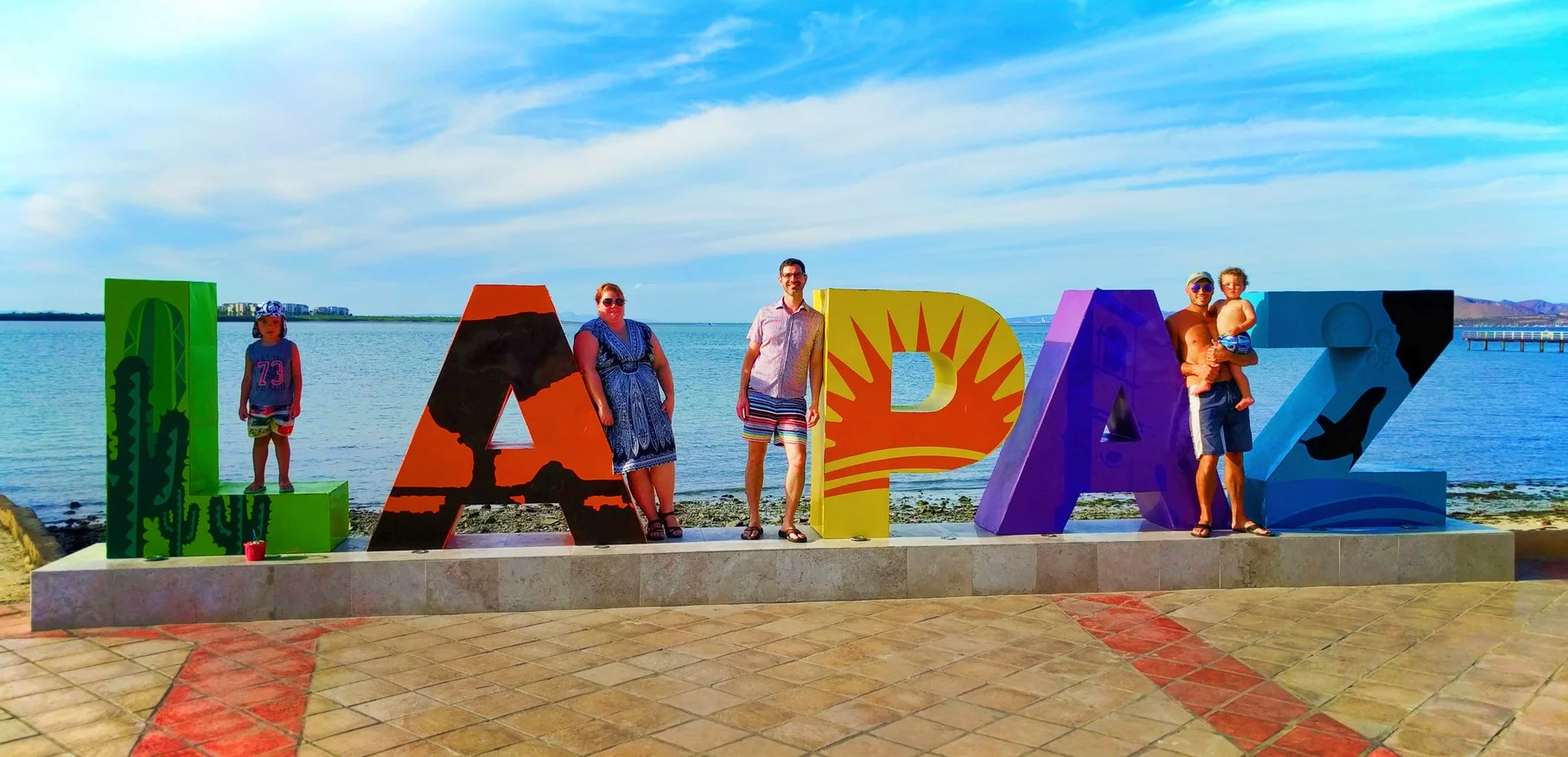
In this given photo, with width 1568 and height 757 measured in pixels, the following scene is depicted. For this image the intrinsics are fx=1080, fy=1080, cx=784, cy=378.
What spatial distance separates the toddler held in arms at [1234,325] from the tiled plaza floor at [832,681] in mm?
1444

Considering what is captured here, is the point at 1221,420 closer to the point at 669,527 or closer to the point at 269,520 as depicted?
the point at 669,527

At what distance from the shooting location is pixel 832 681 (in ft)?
17.0

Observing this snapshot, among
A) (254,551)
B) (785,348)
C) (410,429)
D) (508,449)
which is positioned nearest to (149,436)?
(254,551)

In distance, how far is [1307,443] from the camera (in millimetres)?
7613

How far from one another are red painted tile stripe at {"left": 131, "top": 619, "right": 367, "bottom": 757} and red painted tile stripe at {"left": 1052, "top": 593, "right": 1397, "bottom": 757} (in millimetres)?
3895

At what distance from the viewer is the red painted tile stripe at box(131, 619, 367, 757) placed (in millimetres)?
4371

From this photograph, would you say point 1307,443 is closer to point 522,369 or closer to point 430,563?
point 522,369

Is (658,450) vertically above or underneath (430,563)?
above

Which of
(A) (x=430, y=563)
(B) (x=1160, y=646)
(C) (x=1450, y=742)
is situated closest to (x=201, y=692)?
(A) (x=430, y=563)

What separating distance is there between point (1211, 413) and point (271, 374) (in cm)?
616

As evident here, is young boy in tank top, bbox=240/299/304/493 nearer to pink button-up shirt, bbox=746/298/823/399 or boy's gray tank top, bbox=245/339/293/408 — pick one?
boy's gray tank top, bbox=245/339/293/408

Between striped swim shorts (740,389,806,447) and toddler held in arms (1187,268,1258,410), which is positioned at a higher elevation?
A: toddler held in arms (1187,268,1258,410)

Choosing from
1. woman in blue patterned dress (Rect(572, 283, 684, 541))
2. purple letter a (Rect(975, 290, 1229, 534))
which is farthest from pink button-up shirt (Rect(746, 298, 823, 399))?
purple letter a (Rect(975, 290, 1229, 534))

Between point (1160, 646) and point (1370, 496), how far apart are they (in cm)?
291
